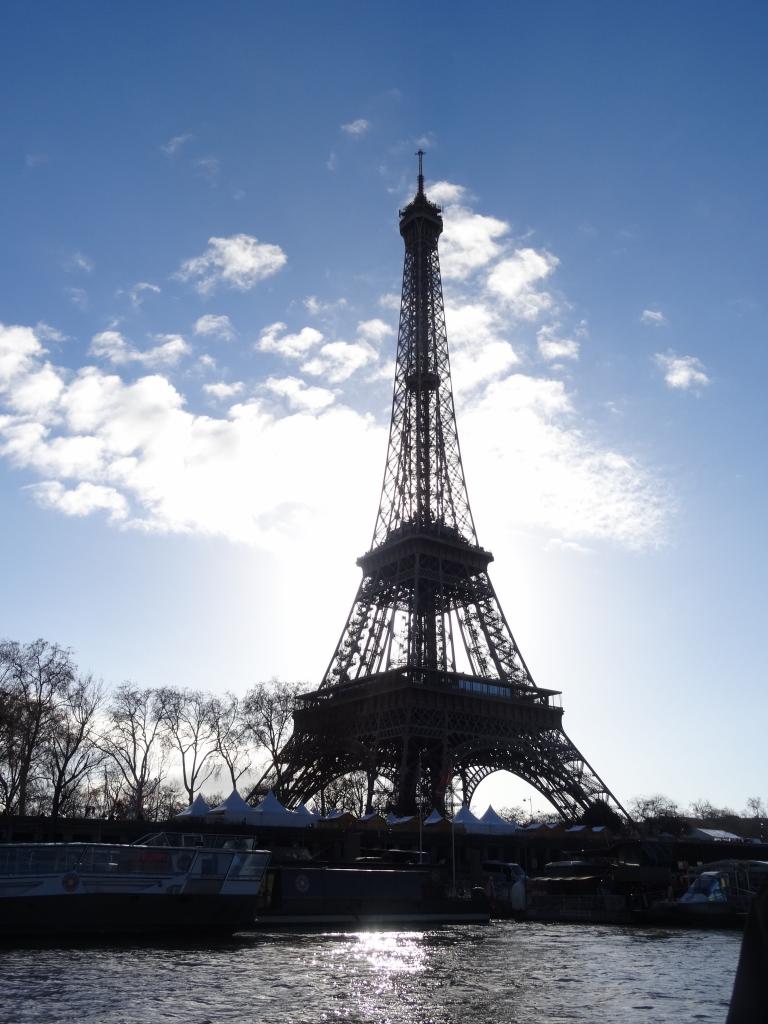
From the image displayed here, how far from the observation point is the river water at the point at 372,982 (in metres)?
16.2

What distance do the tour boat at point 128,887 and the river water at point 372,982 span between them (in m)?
1.85

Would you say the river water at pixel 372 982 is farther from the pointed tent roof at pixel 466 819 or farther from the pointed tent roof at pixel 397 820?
the pointed tent roof at pixel 397 820

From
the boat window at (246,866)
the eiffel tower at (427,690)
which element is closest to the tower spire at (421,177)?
the eiffel tower at (427,690)

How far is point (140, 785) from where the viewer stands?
2827 inches

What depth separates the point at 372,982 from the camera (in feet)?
67.8

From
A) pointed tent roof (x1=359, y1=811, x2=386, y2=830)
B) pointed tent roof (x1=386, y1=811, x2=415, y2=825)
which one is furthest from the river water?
pointed tent roof (x1=386, y1=811, x2=415, y2=825)

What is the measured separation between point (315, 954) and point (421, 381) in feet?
225

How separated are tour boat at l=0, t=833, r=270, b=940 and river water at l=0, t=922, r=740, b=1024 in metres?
1.85

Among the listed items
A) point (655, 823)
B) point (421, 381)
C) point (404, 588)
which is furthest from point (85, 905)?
point (655, 823)

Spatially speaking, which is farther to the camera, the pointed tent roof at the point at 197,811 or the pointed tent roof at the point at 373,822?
the pointed tent roof at the point at 373,822

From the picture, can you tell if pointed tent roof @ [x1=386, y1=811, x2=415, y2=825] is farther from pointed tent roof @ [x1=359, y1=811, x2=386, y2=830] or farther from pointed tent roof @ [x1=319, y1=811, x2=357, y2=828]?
pointed tent roof @ [x1=319, y1=811, x2=357, y2=828]

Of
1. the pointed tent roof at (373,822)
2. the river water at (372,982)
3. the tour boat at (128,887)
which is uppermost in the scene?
the pointed tent roof at (373,822)

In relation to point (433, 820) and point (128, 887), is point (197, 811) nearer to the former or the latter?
point (433, 820)

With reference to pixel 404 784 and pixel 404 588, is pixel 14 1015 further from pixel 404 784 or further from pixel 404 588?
pixel 404 588
